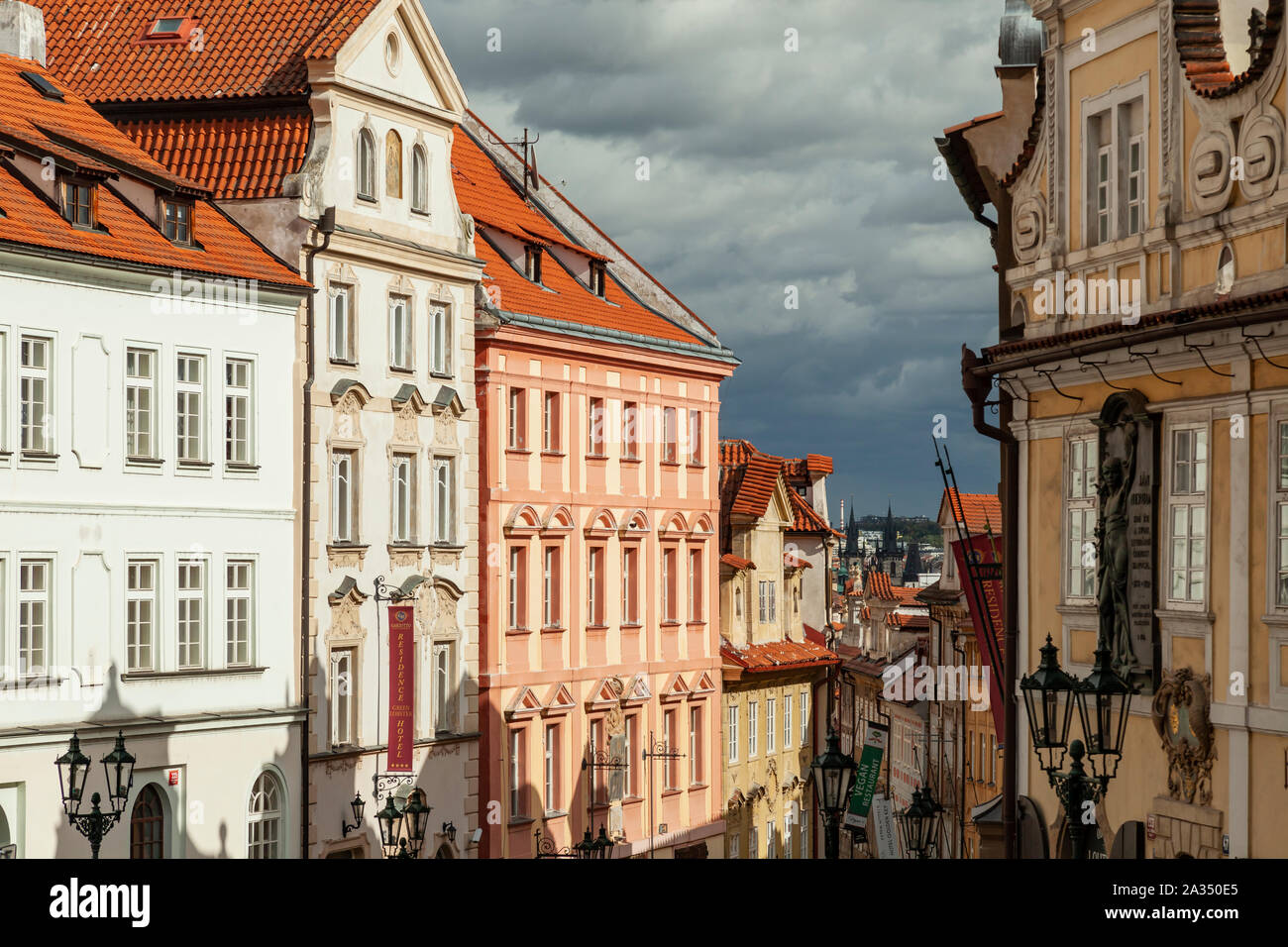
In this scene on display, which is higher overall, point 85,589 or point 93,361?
point 93,361

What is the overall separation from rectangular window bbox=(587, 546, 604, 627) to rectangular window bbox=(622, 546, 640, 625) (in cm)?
97

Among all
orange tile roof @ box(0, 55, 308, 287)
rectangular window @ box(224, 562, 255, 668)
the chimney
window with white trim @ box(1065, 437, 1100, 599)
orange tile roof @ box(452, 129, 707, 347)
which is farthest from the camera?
orange tile roof @ box(452, 129, 707, 347)

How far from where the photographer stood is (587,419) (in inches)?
1858

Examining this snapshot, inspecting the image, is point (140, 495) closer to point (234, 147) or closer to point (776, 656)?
point (234, 147)

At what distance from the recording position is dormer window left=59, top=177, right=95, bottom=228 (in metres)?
33.5

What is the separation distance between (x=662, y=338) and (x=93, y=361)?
18471mm

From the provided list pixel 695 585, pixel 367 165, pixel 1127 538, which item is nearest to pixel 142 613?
pixel 367 165

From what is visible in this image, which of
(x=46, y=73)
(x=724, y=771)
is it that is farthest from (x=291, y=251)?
(x=724, y=771)

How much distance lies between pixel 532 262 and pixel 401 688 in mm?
11299

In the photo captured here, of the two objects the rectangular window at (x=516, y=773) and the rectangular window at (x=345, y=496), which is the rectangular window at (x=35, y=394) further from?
the rectangular window at (x=516, y=773)

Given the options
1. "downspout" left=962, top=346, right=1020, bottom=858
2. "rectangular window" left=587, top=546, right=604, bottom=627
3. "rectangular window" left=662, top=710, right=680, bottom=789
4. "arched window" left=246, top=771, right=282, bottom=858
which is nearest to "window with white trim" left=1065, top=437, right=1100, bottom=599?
"downspout" left=962, top=346, right=1020, bottom=858

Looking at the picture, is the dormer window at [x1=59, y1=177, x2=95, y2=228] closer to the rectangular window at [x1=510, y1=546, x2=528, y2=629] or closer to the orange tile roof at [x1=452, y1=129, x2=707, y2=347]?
the orange tile roof at [x1=452, y1=129, x2=707, y2=347]
